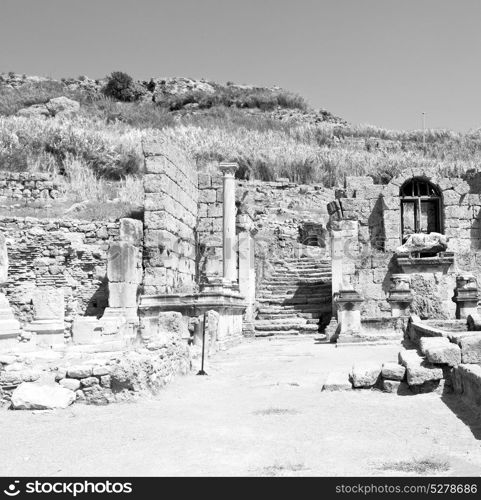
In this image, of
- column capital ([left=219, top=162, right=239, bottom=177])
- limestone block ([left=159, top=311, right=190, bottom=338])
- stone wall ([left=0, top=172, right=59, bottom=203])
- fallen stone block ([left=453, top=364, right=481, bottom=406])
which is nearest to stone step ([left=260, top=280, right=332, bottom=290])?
column capital ([left=219, top=162, right=239, bottom=177])

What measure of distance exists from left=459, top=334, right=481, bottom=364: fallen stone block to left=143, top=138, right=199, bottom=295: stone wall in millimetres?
9986

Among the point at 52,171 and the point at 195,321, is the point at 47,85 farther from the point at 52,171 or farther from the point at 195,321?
the point at 195,321

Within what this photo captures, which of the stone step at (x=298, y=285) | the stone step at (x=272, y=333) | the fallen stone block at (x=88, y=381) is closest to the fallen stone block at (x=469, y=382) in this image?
the fallen stone block at (x=88, y=381)

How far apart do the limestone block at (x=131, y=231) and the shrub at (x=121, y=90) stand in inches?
1462

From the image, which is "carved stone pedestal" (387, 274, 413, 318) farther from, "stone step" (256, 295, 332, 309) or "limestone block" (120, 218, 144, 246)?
"limestone block" (120, 218, 144, 246)

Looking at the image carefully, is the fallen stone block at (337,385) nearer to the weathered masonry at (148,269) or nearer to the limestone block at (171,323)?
the weathered masonry at (148,269)

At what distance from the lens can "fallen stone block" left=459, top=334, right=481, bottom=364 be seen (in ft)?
25.5

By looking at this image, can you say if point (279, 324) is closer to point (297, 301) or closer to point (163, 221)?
point (297, 301)

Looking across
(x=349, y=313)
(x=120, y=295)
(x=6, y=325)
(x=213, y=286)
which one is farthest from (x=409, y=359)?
(x=120, y=295)

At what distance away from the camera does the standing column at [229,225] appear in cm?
1722

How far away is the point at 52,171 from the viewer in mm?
22391

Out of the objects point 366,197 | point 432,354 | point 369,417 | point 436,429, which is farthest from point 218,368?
point 366,197

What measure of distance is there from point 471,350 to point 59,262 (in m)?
11.8

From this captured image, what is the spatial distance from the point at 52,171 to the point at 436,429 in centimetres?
1901
